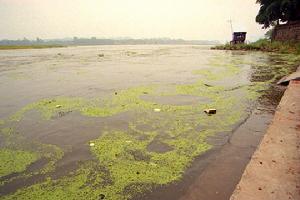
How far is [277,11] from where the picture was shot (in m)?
35.0

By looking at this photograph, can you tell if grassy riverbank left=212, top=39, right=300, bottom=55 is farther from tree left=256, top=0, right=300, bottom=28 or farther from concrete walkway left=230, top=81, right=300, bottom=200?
concrete walkway left=230, top=81, right=300, bottom=200

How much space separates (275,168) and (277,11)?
3785cm

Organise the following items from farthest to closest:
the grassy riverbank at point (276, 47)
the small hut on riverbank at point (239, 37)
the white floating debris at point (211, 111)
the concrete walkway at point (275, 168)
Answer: the small hut on riverbank at point (239, 37) → the grassy riverbank at point (276, 47) → the white floating debris at point (211, 111) → the concrete walkway at point (275, 168)

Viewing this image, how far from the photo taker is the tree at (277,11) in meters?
32.1

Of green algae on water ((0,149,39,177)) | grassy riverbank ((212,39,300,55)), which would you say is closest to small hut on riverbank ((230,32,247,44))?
grassy riverbank ((212,39,300,55))

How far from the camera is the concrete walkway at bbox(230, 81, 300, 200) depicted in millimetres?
2604

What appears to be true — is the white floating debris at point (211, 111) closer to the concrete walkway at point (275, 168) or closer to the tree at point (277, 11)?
the concrete walkway at point (275, 168)

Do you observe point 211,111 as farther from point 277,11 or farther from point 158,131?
point 277,11

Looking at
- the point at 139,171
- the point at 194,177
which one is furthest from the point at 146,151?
the point at 194,177

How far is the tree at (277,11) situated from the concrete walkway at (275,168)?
33.3m

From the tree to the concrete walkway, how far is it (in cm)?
3328

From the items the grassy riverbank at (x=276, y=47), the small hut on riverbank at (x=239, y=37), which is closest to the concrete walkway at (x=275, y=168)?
the grassy riverbank at (x=276, y=47)

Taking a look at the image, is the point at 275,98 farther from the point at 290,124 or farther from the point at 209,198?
the point at 209,198

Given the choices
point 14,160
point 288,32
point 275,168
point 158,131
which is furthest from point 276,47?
point 14,160
